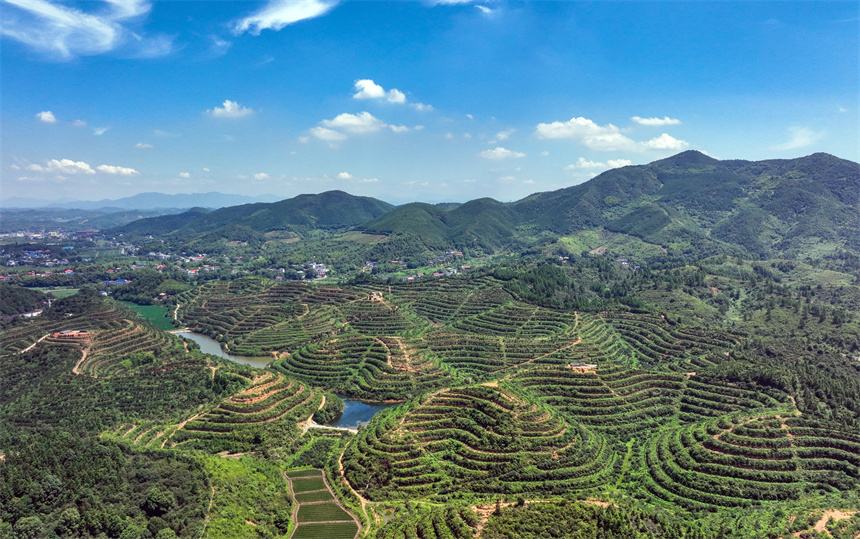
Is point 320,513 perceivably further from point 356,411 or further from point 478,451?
point 356,411

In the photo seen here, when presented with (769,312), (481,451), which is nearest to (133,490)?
(481,451)

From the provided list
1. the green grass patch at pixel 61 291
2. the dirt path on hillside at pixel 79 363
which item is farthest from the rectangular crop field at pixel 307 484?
the green grass patch at pixel 61 291

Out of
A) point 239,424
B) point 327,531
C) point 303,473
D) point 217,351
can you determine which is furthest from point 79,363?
point 327,531

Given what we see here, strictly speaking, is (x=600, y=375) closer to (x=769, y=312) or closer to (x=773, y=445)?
(x=773, y=445)

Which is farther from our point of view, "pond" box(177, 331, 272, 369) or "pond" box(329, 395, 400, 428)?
"pond" box(177, 331, 272, 369)

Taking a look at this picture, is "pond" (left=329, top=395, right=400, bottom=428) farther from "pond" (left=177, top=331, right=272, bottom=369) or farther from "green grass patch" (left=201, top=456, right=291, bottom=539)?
"pond" (left=177, top=331, right=272, bottom=369)

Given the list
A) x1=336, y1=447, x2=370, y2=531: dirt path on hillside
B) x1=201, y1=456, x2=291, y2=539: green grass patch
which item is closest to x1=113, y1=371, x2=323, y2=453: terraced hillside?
x1=201, y1=456, x2=291, y2=539: green grass patch
